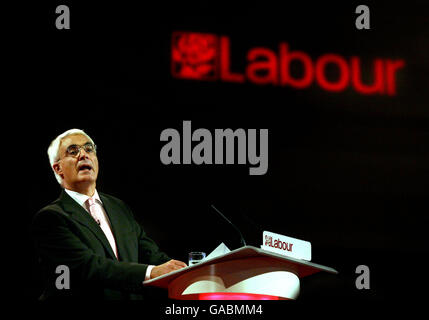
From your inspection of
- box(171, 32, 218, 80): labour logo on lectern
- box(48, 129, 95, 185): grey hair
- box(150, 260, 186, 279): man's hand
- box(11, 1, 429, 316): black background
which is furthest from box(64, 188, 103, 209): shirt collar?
box(171, 32, 218, 80): labour logo on lectern

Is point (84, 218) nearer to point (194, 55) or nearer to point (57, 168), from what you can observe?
point (57, 168)

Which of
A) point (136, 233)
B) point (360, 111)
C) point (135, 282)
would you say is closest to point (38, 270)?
point (136, 233)

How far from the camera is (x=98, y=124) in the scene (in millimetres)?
3414

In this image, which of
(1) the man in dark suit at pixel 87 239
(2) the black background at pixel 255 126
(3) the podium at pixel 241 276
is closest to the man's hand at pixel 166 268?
(1) the man in dark suit at pixel 87 239

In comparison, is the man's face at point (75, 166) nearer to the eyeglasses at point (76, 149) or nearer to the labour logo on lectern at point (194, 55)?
the eyeglasses at point (76, 149)

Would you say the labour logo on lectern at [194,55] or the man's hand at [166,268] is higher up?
the labour logo on lectern at [194,55]

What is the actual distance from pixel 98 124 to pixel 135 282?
1.31m

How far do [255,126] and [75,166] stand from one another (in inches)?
59.5

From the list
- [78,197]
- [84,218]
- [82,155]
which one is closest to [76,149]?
[82,155]

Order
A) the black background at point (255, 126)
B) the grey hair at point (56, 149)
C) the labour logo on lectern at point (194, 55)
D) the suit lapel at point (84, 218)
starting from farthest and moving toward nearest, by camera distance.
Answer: the labour logo on lectern at point (194, 55) → the black background at point (255, 126) → the grey hair at point (56, 149) → the suit lapel at point (84, 218)

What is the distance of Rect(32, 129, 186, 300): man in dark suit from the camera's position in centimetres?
243

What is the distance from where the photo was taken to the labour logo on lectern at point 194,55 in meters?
3.93

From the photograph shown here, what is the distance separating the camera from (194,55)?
401 cm
